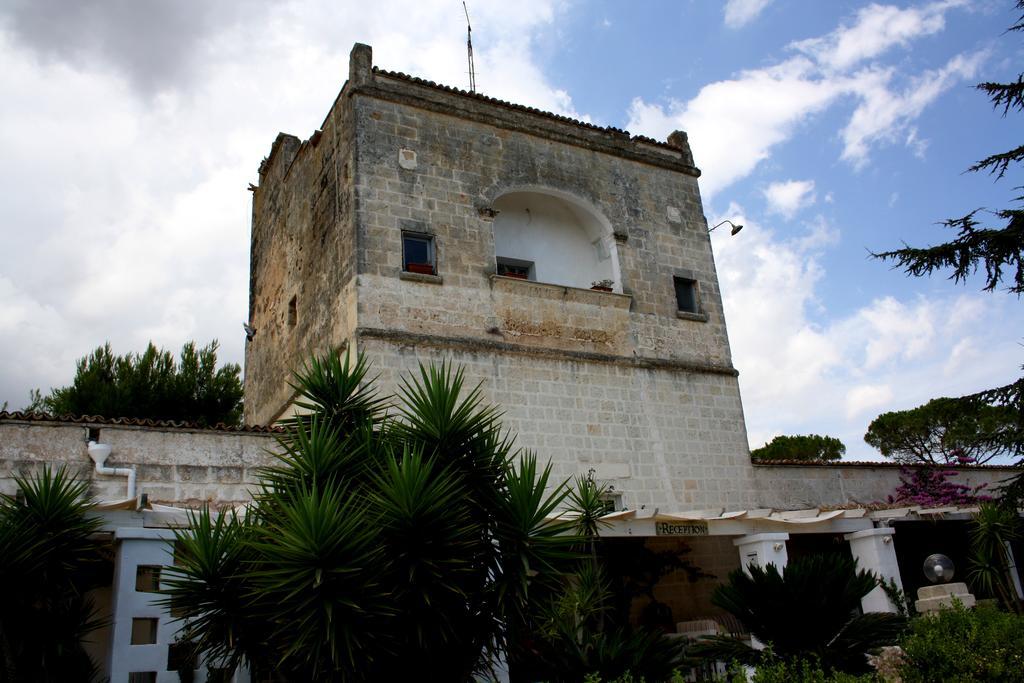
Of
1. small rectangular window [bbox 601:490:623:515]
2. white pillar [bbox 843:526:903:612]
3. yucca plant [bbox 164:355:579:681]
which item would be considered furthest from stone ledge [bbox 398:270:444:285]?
white pillar [bbox 843:526:903:612]

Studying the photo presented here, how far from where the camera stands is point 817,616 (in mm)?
6922

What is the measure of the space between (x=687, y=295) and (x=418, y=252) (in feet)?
18.2

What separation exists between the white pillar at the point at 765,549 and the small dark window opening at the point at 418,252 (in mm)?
6253

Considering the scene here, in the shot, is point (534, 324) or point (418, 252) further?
point (534, 324)

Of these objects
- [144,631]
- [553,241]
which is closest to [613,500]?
[553,241]

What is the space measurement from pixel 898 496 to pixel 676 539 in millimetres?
5129

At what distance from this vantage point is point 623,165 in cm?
1644

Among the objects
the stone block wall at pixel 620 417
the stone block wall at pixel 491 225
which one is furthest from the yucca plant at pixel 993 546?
the stone block wall at pixel 491 225

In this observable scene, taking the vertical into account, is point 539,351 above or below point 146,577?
above

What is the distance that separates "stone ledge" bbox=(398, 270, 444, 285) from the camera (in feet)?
43.2

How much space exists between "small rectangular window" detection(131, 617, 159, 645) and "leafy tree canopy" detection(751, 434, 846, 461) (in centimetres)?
2728

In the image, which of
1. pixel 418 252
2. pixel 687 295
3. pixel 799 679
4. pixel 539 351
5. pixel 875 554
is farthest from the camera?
pixel 687 295

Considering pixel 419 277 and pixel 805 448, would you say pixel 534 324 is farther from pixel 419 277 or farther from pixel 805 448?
pixel 805 448

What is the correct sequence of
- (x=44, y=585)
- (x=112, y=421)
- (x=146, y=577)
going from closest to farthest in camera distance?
1. (x=44, y=585)
2. (x=146, y=577)
3. (x=112, y=421)
